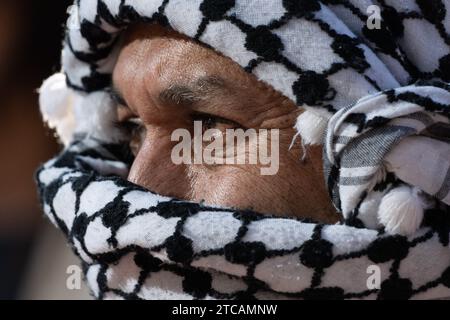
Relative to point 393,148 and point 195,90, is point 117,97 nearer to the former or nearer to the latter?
point 195,90

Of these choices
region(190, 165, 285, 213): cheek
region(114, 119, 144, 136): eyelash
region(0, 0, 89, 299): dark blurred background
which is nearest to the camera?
region(190, 165, 285, 213): cheek

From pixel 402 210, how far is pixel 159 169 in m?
0.66

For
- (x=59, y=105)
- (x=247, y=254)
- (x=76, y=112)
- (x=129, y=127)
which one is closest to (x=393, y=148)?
(x=247, y=254)

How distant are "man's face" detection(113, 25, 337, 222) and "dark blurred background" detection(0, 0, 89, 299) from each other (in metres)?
3.09

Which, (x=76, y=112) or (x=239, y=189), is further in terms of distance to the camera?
(x=76, y=112)

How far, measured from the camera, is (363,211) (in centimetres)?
162

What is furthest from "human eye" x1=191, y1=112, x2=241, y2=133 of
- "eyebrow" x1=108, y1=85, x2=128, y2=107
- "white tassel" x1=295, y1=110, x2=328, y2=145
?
"eyebrow" x1=108, y1=85, x2=128, y2=107

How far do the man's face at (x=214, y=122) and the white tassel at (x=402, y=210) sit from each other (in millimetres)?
232

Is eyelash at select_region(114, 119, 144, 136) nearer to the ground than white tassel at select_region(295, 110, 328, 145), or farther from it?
nearer to the ground

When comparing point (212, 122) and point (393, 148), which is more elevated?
point (393, 148)

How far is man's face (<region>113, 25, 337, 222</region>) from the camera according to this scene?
71.2 inches

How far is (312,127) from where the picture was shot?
5.63 feet

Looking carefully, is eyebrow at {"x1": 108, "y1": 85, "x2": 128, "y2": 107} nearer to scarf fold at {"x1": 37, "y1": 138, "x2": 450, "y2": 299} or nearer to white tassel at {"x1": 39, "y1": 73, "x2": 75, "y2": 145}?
white tassel at {"x1": 39, "y1": 73, "x2": 75, "y2": 145}

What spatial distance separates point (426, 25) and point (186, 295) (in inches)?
30.2
